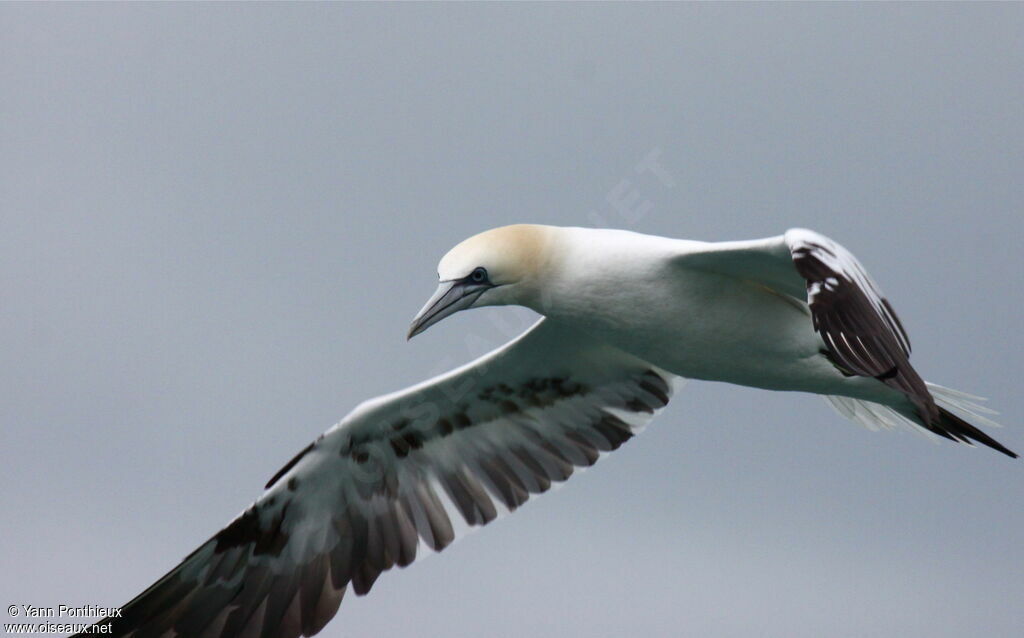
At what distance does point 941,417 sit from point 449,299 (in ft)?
13.7

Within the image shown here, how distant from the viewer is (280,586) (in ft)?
41.2

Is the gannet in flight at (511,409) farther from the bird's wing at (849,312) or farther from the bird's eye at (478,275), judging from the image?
the bird's wing at (849,312)

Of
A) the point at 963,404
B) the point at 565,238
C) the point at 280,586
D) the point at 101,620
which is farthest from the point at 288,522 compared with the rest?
the point at 963,404

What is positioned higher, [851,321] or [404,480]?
[404,480]

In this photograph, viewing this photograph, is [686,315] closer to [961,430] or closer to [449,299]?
[449,299]

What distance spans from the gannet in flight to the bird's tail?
0.06ft

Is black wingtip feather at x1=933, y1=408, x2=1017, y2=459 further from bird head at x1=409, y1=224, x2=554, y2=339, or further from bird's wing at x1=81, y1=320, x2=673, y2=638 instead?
bird head at x1=409, y1=224, x2=554, y2=339

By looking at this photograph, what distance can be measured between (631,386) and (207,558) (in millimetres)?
4158

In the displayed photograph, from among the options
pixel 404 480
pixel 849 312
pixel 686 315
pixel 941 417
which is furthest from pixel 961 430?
pixel 404 480

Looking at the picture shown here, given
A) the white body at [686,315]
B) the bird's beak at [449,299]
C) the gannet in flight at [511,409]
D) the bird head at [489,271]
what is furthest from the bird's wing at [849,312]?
the bird's beak at [449,299]

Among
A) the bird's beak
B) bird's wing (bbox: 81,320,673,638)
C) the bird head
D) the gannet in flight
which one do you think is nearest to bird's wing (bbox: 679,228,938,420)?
the gannet in flight

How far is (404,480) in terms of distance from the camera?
1281 centimetres

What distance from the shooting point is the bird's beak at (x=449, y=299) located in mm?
10672

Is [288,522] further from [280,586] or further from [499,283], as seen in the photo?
[499,283]
